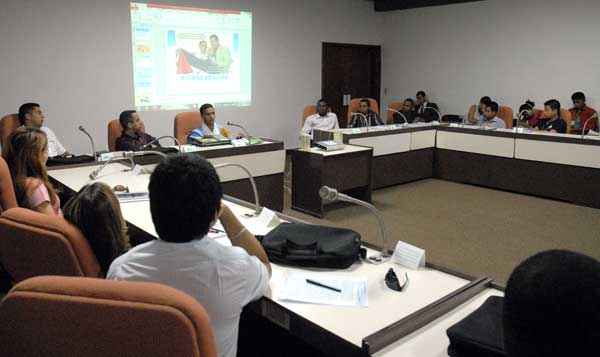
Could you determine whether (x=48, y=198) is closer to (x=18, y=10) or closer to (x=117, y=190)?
(x=117, y=190)

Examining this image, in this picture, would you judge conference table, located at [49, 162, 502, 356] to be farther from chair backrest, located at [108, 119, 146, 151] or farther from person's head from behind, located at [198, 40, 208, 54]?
person's head from behind, located at [198, 40, 208, 54]

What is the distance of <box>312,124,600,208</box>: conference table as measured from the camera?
528 centimetres

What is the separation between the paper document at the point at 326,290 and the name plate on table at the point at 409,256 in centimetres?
22

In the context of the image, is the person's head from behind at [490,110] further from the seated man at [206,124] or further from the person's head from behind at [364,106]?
the seated man at [206,124]

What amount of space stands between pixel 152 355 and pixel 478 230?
413 centimetres

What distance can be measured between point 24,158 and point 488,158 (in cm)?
496

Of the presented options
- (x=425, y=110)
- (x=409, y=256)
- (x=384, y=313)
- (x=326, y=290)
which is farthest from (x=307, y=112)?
(x=384, y=313)

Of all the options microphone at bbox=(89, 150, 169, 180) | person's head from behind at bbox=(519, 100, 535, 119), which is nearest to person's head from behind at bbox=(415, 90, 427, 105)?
person's head from behind at bbox=(519, 100, 535, 119)

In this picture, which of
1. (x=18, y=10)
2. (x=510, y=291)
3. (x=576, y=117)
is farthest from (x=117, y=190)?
(x=576, y=117)

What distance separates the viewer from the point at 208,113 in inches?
208

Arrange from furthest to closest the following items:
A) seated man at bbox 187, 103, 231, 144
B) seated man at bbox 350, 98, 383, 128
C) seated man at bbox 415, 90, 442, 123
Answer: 1. seated man at bbox 415, 90, 442, 123
2. seated man at bbox 350, 98, 383, 128
3. seated man at bbox 187, 103, 231, 144

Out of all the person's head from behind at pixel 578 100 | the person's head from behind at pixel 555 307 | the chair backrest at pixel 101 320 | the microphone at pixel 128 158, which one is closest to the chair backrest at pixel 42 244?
the chair backrest at pixel 101 320

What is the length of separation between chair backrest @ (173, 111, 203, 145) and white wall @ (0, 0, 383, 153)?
146 cm

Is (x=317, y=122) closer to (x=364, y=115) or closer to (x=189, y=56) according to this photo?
(x=364, y=115)
